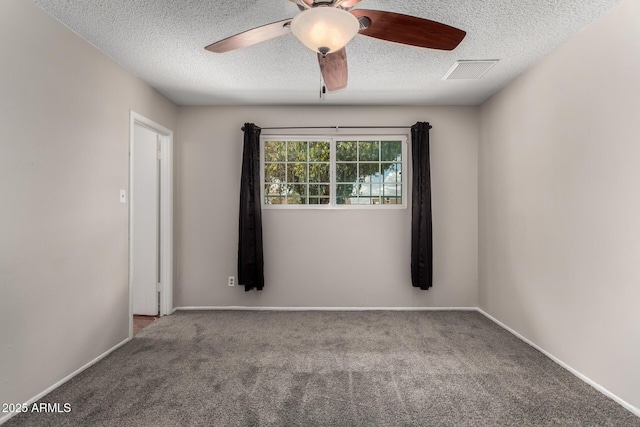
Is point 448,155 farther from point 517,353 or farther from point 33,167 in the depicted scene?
point 33,167

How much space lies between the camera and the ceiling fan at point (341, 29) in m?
1.38

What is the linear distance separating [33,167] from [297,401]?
7.26 feet

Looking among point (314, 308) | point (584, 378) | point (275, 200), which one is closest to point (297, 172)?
point (275, 200)

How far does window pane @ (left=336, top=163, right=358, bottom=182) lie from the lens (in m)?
3.97

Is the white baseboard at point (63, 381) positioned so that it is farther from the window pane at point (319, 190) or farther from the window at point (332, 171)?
the window pane at point (319, 190)

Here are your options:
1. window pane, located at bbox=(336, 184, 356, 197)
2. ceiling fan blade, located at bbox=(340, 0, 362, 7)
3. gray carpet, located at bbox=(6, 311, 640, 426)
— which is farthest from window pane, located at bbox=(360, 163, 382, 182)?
ceiling fan blade, located at bbox=(340, 0, 362, 7)

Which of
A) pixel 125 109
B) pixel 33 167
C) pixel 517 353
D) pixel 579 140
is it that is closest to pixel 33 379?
pixel 33 167

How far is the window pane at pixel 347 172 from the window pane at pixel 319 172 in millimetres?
144

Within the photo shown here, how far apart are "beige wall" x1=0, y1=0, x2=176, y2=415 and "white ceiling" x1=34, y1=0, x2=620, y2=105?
0.28 meters

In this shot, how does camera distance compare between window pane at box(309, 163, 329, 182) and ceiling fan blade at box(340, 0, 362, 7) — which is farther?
window pane at box(309, 163, 329, 182)

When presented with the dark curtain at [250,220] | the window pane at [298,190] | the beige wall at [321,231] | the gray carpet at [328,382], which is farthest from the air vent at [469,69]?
the gray carpet at [328,382]

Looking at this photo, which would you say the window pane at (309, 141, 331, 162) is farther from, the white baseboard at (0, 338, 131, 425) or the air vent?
the white baseboard at (0, 338, 131, 425)

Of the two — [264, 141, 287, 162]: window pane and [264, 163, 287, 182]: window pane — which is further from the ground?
[264, 141, 287, 162]: window pane

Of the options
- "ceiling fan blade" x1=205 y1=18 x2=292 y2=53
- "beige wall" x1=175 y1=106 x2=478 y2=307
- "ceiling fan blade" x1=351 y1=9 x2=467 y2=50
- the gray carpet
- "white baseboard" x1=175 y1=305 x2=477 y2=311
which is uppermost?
"ceiling fan blade" x1=205 y1=18 x2=292 y2=53
